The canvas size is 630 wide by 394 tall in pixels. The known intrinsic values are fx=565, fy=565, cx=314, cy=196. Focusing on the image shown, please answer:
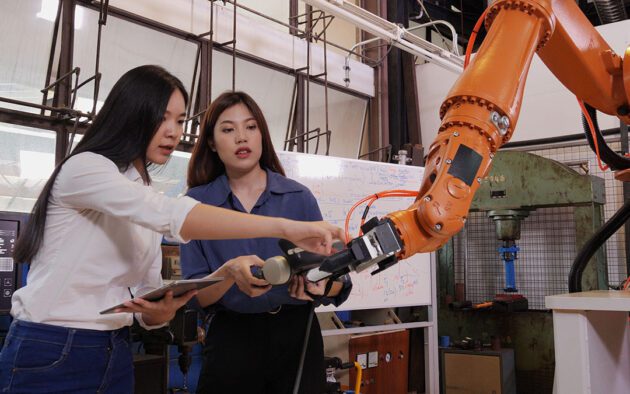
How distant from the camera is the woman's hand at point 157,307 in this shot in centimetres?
116

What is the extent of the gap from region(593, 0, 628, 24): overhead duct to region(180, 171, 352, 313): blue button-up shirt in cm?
444

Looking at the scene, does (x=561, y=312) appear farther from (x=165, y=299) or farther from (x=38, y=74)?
(x=38, y=74)

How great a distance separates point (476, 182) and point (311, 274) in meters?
0.35

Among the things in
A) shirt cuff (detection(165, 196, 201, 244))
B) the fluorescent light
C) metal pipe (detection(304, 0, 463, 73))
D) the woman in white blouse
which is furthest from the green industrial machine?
shirt cuff (detection(165, 196, 201, 244))

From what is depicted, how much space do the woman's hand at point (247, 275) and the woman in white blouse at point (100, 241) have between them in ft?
0.48

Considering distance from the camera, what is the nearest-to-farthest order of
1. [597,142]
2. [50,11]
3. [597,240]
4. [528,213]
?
[597,142], [597,240], [50,11], [528,213]

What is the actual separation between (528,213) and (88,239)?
379 centimetres

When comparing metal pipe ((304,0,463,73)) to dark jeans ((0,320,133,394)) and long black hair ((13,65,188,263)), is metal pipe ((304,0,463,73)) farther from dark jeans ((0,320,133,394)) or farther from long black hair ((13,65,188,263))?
dark jeans ((0,320,133,394))

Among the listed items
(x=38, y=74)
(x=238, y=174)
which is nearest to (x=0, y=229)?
(x=38, y=74)

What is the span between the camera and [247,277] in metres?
1.21

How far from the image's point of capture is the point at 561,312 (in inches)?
49.7

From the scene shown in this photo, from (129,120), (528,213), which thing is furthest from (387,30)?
(129,120)

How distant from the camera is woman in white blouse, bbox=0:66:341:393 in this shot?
108cm

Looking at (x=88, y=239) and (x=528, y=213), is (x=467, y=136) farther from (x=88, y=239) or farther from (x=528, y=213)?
(x=528, y=213)
